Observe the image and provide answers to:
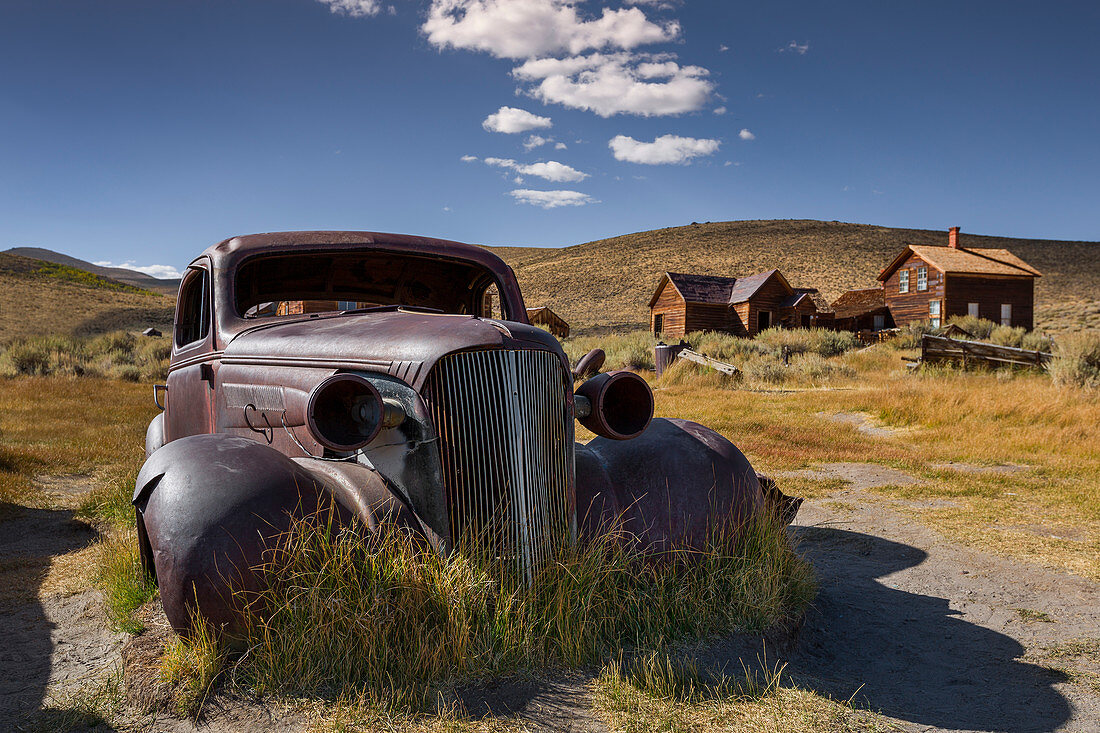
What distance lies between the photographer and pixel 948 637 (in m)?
3.73

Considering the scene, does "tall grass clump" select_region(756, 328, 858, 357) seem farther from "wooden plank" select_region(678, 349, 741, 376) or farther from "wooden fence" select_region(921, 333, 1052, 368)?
"wooden fence" select_region(921, 333, 1052, 368)

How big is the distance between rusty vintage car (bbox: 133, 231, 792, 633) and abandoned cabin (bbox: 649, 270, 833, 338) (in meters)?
37.4

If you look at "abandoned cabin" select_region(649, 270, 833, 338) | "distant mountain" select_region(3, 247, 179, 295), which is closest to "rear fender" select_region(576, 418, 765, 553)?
"abandoned cabin" select_region(649, 270, 833, 338)

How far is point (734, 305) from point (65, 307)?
4735 cm

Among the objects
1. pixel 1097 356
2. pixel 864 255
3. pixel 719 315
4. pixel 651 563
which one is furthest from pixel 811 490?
pixel 864 255

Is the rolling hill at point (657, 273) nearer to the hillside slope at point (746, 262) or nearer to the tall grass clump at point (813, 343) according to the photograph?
the hillside slope at point (746, 262)

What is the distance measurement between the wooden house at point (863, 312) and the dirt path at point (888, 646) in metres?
40.9

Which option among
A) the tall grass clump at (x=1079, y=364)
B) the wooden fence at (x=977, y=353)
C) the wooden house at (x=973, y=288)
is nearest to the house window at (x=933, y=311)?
the wooden house at (x=973, y=288)

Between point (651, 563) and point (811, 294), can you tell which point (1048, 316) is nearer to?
point (811, 294)

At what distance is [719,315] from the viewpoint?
4166 centimetres

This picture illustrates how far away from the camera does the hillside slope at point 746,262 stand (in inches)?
2603

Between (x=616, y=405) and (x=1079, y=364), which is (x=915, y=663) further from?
(x=1079, y=364)

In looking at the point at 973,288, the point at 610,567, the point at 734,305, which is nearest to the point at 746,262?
the point at 734,305

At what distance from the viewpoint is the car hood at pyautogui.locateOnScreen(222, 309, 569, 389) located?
2.78 m
